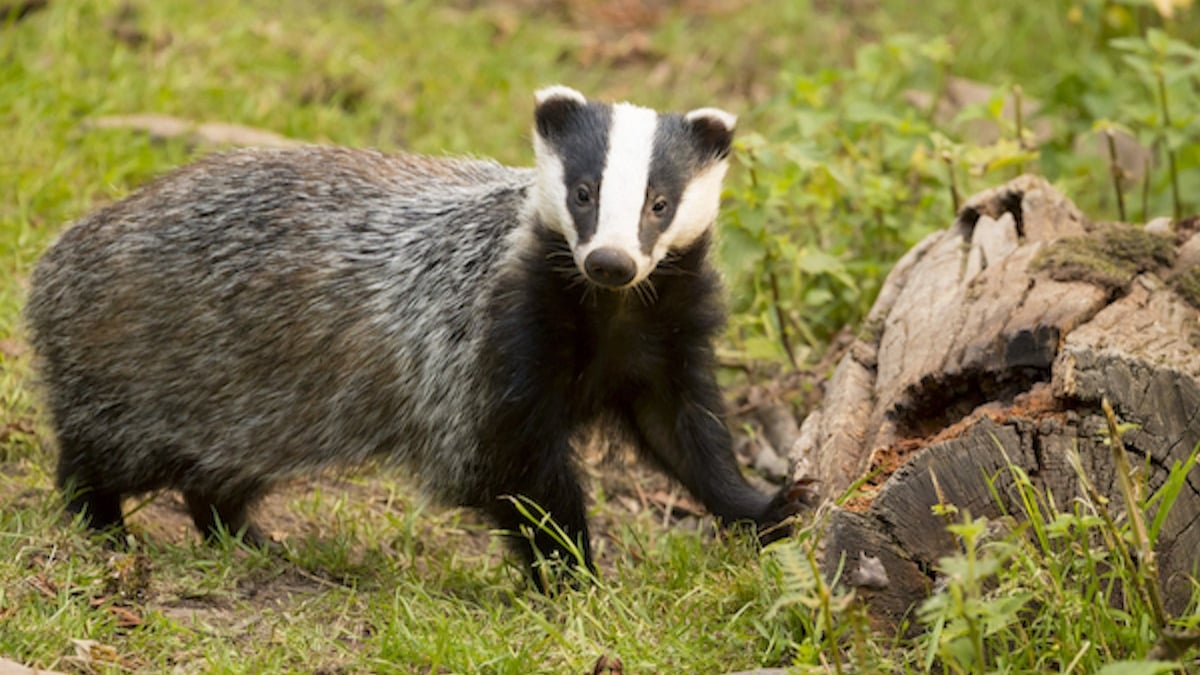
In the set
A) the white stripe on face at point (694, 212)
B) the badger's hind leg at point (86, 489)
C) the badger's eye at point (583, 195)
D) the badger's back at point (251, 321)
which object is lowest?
the badger's hind leg at point (86, 489)

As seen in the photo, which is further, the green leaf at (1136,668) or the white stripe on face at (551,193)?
the white stripe on face at (551,193)

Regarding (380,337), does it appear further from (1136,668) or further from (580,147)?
(1136,668)

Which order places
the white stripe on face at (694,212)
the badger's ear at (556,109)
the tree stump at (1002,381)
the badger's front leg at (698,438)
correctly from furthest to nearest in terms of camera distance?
the badger's front leg at (698,438), the badger's ear at (556,109), the white stripe on face at (694,212), the tree stump at (1002,381)

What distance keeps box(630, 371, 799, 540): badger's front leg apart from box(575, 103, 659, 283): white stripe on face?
64 cm

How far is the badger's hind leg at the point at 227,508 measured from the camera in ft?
17.9

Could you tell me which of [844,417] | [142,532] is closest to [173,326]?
[142,532]

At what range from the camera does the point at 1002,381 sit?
4441 mm

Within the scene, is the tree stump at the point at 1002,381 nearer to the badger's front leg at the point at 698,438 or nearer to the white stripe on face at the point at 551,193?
the badger's front leg at the point at 698,438

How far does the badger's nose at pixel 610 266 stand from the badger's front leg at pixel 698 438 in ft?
2.74

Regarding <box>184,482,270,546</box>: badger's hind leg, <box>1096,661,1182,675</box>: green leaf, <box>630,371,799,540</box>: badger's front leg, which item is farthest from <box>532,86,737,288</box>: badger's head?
<box>1096,661,1182,675</box>: green leaf

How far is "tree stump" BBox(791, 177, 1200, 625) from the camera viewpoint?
3.99 metres

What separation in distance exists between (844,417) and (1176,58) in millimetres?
4567

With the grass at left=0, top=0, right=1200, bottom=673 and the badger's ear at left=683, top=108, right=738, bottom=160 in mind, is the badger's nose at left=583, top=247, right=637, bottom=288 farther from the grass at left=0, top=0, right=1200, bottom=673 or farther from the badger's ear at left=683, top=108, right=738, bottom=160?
the grass at left=0, top=0, right=1200, bottom=673

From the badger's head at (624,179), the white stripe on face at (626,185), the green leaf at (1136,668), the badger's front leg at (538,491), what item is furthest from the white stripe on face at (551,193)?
the green leaf at (1136,668)
